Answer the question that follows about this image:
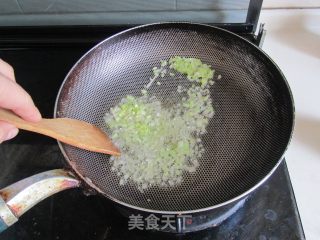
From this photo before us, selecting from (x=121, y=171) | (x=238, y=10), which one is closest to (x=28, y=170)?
(x=121, y=171)

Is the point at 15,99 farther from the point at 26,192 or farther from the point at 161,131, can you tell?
the point at 161,131

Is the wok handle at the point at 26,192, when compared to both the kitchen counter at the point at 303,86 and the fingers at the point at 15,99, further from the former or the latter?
the kitchen counter at the point at 303,86

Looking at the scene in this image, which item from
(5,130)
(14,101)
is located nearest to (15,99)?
(14,101)

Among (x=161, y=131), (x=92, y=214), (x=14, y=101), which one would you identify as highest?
(x=14, y=101)

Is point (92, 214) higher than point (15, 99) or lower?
lower

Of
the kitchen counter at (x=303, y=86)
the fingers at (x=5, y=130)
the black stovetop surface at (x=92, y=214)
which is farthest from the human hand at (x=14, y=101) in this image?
the kitchen counter at (x=303, y=86)
